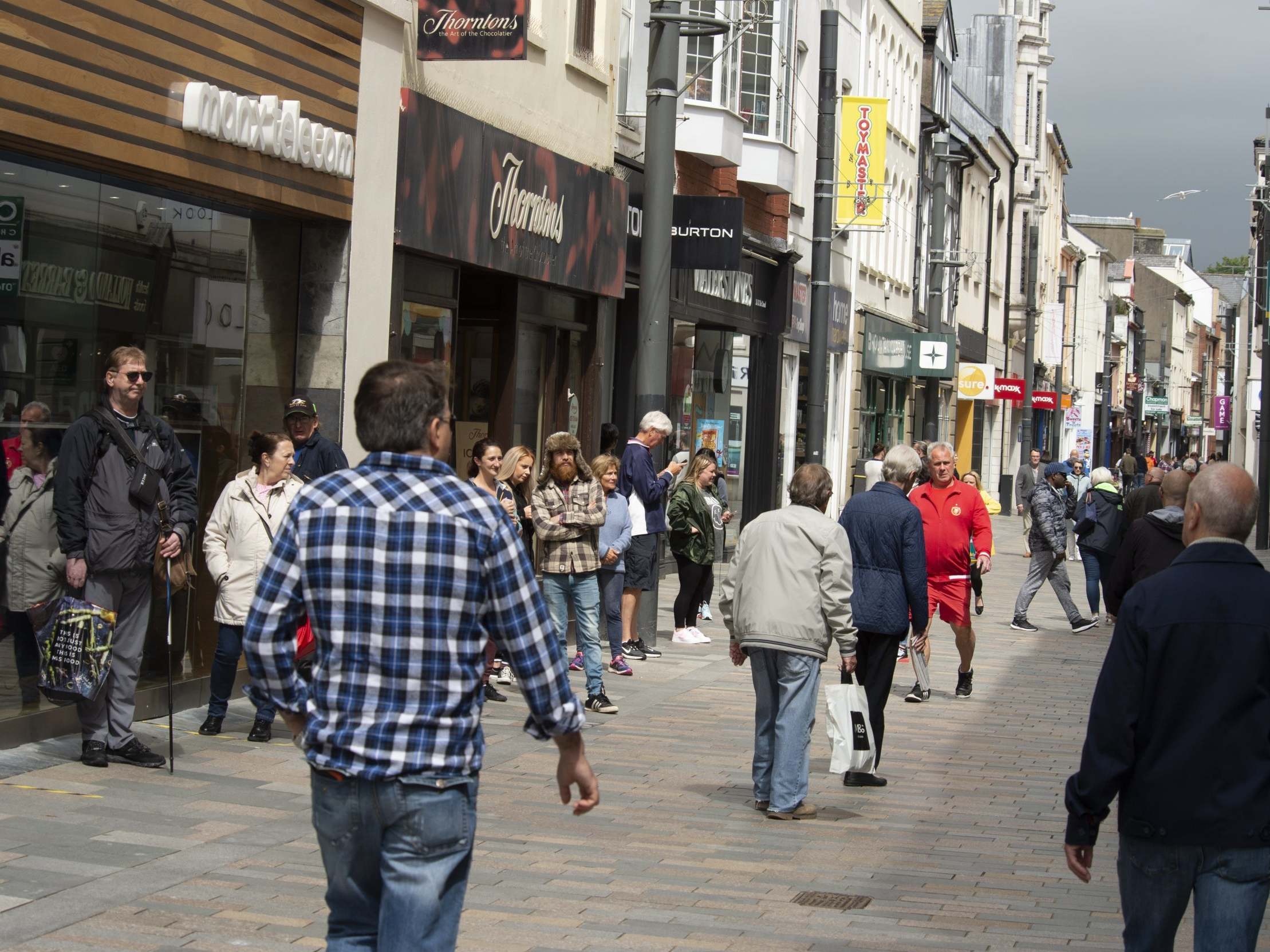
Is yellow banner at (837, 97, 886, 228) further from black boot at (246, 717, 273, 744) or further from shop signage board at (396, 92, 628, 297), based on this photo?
black boot at (246, 717, 273, 744)

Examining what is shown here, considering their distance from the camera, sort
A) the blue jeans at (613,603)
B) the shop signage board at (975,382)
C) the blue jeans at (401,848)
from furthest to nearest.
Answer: the shop signage board at (975,382) < the blue jeans at (613,603) < the blue jeans at (401,848)

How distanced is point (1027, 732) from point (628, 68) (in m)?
9.41

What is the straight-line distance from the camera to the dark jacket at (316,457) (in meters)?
10.2

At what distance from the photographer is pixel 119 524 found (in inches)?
334

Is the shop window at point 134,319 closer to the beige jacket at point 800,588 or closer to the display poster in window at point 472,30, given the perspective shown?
the display poster in window at point 472,30

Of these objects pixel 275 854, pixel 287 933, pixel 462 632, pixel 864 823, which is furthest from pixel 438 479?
pixel 864 823

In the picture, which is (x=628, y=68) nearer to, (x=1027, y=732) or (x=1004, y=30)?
(x=1027, y=732)

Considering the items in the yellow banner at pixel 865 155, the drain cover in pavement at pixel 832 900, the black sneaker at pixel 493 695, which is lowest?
the drain cover in pavement at pixel 832 900

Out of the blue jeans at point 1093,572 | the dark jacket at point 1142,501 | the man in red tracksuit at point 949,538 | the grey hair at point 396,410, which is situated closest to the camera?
the grey hair at point 396,410

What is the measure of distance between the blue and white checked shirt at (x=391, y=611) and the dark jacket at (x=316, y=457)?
646cm

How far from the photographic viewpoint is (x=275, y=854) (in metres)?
7.05

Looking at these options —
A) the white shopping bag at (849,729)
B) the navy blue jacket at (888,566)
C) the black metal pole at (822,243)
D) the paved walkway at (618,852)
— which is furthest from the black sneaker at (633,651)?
the black metal pole at (822,243)

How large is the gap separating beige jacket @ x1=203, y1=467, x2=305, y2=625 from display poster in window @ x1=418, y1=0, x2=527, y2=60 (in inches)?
179

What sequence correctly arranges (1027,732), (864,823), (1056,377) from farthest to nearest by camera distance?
(1056,377)
(1027,732)
(864,823)
